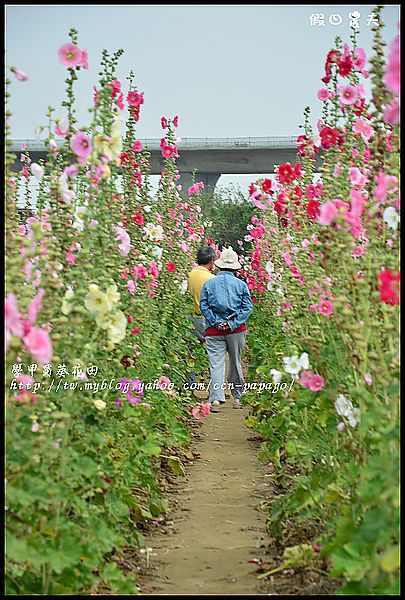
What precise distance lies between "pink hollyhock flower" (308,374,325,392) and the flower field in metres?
0.02

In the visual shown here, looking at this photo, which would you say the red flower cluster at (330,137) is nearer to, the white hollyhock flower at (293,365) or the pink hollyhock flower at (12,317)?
the white hollyhock flower at (293,365)

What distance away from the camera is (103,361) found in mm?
4566

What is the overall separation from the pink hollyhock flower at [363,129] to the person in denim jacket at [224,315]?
13.1 ft

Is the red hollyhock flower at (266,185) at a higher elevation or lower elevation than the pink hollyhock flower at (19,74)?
higher

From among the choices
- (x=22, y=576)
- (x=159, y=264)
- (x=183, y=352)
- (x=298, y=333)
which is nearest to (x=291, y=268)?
(x=298, y=333)

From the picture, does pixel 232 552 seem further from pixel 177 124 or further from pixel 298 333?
pixel 177 124

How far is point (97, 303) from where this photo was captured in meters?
3.79

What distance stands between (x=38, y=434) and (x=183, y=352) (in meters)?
5.89

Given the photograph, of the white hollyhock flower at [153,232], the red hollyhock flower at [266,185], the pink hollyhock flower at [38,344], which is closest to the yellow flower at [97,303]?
the pink hollyhock flower at [38,344]

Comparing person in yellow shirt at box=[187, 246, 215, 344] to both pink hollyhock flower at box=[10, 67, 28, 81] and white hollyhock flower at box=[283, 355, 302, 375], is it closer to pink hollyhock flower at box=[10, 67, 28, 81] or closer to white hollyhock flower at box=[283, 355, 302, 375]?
white hollyhock flower at box=[283, 355, 302, 375]

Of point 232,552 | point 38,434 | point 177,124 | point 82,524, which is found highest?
point 177,124

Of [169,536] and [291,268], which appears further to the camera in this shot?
[291,268]

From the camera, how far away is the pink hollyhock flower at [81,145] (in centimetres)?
427

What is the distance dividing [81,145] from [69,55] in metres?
0.52
